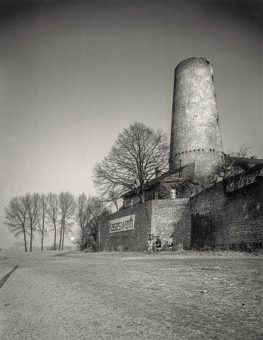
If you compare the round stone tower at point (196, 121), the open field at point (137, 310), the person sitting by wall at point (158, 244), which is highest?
the round stone tower at point (196, 121)

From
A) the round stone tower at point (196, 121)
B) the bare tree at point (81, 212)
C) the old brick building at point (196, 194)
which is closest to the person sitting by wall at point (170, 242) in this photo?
the old brick building at point (196, 194)

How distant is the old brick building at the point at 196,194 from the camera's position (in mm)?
16172

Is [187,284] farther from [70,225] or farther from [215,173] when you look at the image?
[70,225]

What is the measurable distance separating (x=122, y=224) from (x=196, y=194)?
8540mm

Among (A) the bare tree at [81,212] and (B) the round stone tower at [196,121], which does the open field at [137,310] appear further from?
(A) the bare tree at [81,212]

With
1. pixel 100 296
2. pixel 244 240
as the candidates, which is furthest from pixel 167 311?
pixel 244 240

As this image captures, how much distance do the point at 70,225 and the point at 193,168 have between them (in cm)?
2960

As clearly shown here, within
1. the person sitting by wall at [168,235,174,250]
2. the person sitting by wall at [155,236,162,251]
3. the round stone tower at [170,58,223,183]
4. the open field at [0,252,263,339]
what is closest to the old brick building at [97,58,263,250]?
the round stone tower at [170,58,223,183]

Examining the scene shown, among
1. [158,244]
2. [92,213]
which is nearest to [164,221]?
[158,244]

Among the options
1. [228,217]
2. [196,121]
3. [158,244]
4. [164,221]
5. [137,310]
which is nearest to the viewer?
[137,310]

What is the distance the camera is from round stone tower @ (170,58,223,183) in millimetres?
31438

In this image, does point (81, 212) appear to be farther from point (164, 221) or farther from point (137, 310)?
point (137, 310)

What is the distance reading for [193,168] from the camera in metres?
30.5

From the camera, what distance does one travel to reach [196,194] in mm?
22469
